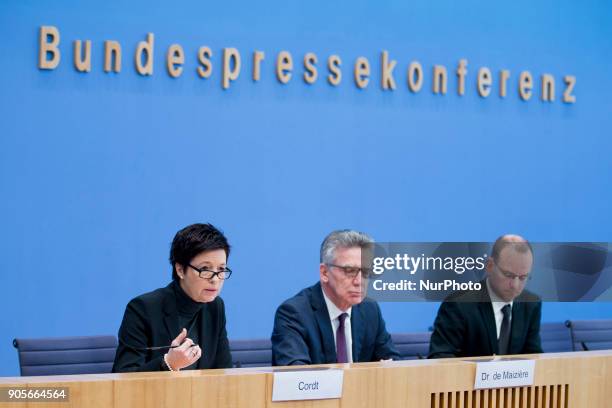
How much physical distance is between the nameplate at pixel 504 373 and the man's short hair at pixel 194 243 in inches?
44.0

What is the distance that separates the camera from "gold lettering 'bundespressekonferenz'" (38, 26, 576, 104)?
470 centimetres

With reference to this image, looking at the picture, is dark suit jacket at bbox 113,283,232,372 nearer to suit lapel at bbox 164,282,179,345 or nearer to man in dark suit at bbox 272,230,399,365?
suit lapel at bbox 164,282,179,345

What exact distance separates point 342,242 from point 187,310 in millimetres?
629

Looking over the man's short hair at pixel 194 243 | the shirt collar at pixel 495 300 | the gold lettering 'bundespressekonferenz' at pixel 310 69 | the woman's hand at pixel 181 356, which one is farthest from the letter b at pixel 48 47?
the shirt collar at pixel 495 300

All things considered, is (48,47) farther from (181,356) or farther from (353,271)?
(181,356)

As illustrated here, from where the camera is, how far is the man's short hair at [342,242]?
3.53 metres

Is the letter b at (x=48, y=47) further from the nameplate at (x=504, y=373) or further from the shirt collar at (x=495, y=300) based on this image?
the nameplate at (x=504, y=373)

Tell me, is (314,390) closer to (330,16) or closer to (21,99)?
(21,99)

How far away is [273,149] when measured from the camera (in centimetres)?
517

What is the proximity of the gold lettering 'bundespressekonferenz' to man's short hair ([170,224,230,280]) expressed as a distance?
5.61ft

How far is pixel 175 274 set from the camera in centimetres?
333

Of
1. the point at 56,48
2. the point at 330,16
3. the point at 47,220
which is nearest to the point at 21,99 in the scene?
the point at 56,48

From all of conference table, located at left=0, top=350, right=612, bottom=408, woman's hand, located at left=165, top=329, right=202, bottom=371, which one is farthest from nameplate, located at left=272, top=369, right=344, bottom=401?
woman's hand, located at left=165, top=329, right=202, bottom=371

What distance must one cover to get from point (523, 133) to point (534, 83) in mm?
312
